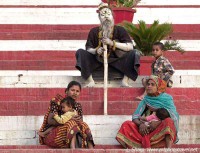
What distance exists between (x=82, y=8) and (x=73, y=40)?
1484mm

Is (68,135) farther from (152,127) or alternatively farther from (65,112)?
(152,127)

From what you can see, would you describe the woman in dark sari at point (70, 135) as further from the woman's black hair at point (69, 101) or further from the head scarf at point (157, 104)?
the head scarf at point (157, 104)

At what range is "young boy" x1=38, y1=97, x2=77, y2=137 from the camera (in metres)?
A: 11.1

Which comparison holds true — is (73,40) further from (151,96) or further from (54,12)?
(151,96)

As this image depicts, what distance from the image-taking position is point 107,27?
518 inches

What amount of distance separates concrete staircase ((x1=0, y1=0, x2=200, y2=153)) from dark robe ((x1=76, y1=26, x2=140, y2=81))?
216 mm

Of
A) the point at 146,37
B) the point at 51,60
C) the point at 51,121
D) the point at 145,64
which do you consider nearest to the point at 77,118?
the point at 51,121

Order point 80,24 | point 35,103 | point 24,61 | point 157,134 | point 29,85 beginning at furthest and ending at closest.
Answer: point 80,24 → point 24,61 → point 29,85 → point 35,103 → point 157,134

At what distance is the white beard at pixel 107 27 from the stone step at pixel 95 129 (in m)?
1.65

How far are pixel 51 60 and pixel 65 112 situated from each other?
456cm

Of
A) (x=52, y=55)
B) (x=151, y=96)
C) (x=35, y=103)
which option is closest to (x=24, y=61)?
(x=52, y=55)

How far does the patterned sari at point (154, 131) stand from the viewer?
1098 centimetres

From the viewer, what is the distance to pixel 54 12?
17.9m

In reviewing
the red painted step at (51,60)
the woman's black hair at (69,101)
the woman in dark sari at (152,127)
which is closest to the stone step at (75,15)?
the red painted step at (51,60)
